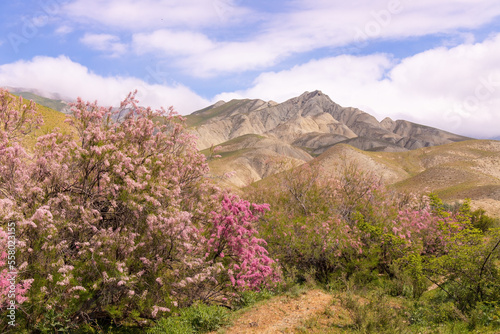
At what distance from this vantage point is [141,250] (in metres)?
7.25

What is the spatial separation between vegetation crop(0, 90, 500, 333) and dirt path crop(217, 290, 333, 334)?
0.92ft

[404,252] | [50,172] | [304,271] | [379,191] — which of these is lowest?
[304,271]

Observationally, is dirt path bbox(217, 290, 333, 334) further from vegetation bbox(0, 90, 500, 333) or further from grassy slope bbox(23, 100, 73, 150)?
grassy slope bbox(23, 100, 73, 150)

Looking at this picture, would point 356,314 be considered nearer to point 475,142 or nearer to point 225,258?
point 225,258

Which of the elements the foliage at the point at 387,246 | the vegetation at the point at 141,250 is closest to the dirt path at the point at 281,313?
the vegetation at the point at 141,250

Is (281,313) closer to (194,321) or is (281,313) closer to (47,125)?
(194,321)

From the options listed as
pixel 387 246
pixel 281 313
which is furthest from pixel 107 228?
pixel 387 246

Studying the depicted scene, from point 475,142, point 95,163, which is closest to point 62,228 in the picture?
point 95,163

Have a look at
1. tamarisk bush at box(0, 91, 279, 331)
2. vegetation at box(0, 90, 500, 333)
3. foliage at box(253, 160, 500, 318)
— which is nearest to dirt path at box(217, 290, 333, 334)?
vegetation at box(0, 90, 500, 333)

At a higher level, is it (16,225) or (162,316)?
(16,225)

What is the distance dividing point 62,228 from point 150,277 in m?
2.10

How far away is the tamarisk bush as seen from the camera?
249 inches

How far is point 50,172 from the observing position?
7027 millimetres

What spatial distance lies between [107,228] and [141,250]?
3.46 ft
